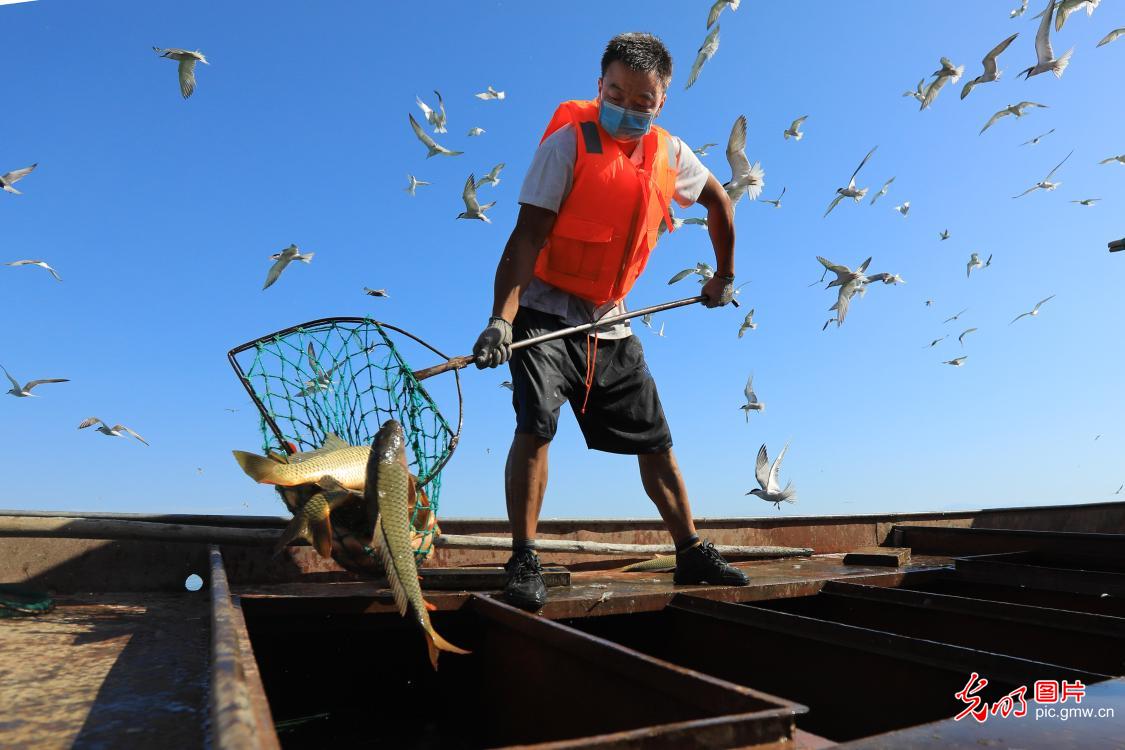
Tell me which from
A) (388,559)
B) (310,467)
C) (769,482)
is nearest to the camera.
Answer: (388,559)

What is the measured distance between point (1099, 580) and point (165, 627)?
406 cm

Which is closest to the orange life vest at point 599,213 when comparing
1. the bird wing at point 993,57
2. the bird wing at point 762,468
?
the bird wing at point 762,468

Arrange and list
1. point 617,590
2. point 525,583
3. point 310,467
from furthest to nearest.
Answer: point 617,590 < point 525,583 < point 310,467

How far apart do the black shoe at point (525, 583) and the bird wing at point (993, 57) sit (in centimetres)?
1006

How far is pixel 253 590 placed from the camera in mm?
3268

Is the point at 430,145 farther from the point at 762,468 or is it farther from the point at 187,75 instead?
the point at 762,468

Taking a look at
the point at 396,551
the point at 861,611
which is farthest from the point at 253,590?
the point at 861,611

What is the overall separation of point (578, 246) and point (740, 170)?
5112mm

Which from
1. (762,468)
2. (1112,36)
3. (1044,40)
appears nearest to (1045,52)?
(1044,40)

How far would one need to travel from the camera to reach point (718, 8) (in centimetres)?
1124

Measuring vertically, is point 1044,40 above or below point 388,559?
above

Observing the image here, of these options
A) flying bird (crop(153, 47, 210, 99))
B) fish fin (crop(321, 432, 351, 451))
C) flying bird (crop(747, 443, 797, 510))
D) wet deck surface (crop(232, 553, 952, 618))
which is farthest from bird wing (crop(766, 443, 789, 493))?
flying bird (crop(153, 47, 210, 99))

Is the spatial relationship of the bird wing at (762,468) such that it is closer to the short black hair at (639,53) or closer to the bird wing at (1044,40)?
the short black hair at (639,53)

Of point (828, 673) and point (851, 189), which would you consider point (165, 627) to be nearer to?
point (828, 673)
